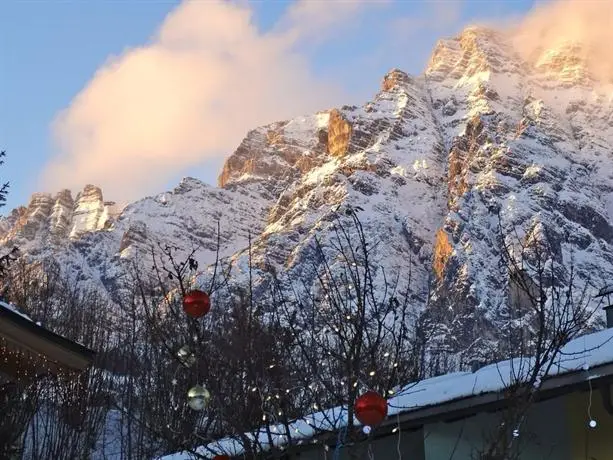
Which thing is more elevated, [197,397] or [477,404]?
[197,397]

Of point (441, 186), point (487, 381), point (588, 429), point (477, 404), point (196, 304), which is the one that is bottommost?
point (588, 429)

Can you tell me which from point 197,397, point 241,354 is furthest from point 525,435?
point 197,397

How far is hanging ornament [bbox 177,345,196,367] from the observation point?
7.65m

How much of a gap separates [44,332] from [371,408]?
8.12 ft

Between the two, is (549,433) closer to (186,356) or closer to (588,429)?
(588,429)

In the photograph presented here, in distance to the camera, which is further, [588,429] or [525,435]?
[525,435]

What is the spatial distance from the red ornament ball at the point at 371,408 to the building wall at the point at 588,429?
2431mm

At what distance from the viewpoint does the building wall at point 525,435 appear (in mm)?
8141

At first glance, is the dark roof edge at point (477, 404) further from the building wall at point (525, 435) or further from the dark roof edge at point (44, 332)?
the dark roof edge at point (44, 332)

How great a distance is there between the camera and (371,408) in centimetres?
629

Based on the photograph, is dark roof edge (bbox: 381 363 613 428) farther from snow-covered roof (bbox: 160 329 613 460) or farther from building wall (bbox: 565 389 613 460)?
building wall (bbox: 565 389 613 460)

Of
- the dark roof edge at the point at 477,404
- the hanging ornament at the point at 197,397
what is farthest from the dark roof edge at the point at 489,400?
the hanging ornament at the point at 197,397

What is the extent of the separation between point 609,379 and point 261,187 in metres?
191

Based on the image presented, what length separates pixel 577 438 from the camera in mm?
8016
